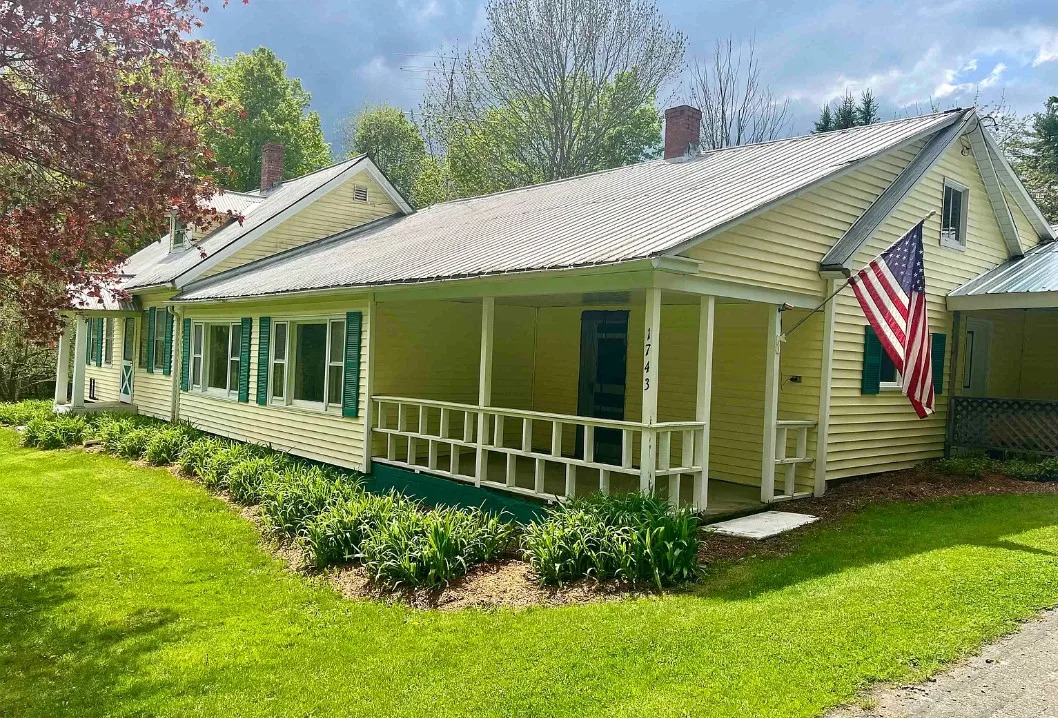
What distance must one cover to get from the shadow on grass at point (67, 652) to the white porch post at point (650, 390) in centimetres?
437

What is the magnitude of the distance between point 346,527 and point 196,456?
6320 mm

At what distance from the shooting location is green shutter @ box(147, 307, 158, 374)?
18.7m

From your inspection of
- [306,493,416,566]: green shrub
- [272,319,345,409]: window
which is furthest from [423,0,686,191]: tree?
[306,493,416,566]: green shrub

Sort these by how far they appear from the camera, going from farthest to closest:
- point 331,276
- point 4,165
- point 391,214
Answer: point 391,214 < point 331,276 < point 4,165

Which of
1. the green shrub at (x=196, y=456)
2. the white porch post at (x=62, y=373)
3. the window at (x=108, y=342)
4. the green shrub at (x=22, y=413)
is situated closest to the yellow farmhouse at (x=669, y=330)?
the green shrub at (x=196, y=456)

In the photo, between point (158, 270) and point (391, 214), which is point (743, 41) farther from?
point (158, 270)

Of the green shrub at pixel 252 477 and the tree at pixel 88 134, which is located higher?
the tree at pixel 88 134

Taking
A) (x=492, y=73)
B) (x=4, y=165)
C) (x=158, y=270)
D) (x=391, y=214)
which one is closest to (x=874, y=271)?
(x=4, y=165)

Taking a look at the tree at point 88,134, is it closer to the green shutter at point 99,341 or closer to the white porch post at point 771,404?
the white porch post at point 771,404

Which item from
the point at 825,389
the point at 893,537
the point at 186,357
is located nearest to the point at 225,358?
the point at 186,357

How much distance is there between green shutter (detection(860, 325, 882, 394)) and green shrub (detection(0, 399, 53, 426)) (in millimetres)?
18574

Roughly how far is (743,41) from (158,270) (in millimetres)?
24153

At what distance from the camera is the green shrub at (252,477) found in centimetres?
1125

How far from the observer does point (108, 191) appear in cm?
766
